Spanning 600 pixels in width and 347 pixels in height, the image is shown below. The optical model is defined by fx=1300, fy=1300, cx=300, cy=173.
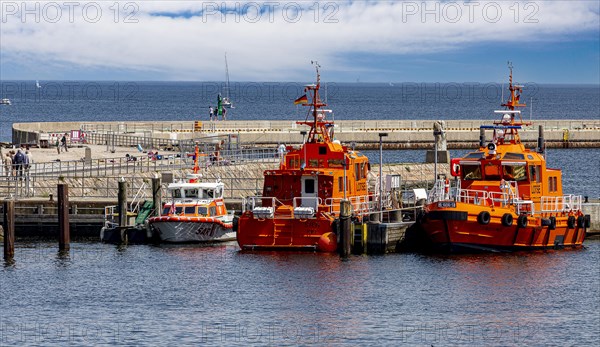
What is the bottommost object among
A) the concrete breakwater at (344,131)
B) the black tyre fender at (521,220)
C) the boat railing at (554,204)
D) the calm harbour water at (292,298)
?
the calm harbour water at (292,298)

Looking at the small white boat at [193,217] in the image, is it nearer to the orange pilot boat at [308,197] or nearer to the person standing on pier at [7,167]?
the orange pilot boat at [308,197]

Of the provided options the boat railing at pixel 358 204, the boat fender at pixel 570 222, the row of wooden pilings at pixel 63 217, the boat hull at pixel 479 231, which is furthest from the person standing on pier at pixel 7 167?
the boat fender at pixel 570 222

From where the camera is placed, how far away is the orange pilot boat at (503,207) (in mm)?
53031

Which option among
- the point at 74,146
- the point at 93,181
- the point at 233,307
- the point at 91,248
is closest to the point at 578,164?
the point at 74,146

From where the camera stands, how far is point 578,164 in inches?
4070

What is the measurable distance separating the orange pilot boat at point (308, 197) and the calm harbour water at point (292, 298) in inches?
33.6

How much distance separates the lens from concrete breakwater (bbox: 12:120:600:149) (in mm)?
107188

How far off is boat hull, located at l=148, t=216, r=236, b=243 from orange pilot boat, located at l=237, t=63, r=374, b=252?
153cm

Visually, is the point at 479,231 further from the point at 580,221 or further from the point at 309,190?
the point at 309,190

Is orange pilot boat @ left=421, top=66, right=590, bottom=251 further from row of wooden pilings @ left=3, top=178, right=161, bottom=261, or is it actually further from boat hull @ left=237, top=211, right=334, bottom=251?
row of wooden pilings @ left=3, top=178, right=161, bottom=261

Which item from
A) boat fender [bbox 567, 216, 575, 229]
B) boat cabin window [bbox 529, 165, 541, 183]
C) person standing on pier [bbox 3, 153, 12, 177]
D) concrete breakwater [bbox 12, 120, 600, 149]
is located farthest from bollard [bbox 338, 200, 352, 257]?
concrete breakwater [bbox 12, 120, 600, 149]

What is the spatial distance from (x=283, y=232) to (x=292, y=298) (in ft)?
26.2

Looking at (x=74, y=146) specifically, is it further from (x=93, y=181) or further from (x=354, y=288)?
(x=354, y=288)

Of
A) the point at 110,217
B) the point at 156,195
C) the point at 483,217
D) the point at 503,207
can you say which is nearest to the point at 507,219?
the point at 503,207
